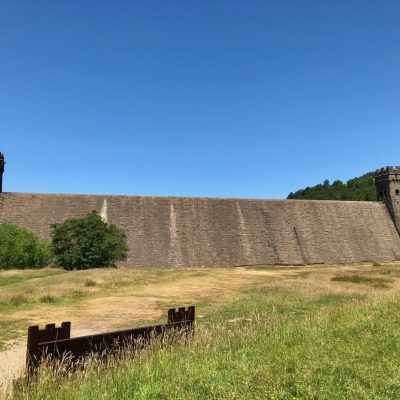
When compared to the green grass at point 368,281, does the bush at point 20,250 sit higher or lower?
higher

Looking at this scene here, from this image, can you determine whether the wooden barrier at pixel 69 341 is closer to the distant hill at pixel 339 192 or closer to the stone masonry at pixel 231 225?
the stone masonry at pixel 231 225

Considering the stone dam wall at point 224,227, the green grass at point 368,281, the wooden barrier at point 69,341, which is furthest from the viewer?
the stone dam wall at point 224,227

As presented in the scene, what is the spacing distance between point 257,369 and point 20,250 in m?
34.3

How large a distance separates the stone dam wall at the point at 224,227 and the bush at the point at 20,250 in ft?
33.4

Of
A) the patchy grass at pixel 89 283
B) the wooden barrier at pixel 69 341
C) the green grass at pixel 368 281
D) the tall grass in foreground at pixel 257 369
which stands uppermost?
the patchy grass at pixel 89 283

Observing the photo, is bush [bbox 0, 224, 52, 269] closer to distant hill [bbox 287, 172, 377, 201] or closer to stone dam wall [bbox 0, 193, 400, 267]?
stone dam wall [bbox 0, 193, 400, 267]

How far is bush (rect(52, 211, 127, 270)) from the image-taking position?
38.9m

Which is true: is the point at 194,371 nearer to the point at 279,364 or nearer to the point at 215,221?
the point at 279,364

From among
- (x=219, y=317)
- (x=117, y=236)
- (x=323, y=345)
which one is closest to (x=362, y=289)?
(x=219, y=317)

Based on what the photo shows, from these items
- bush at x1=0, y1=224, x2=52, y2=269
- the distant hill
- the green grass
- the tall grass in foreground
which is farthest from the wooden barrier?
the distant hill

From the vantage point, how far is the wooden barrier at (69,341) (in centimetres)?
662

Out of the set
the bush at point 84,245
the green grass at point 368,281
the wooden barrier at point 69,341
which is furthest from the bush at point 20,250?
the wooden barrier at point 69,341

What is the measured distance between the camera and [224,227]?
55531 millimetres

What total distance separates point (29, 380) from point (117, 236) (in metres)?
36.3
